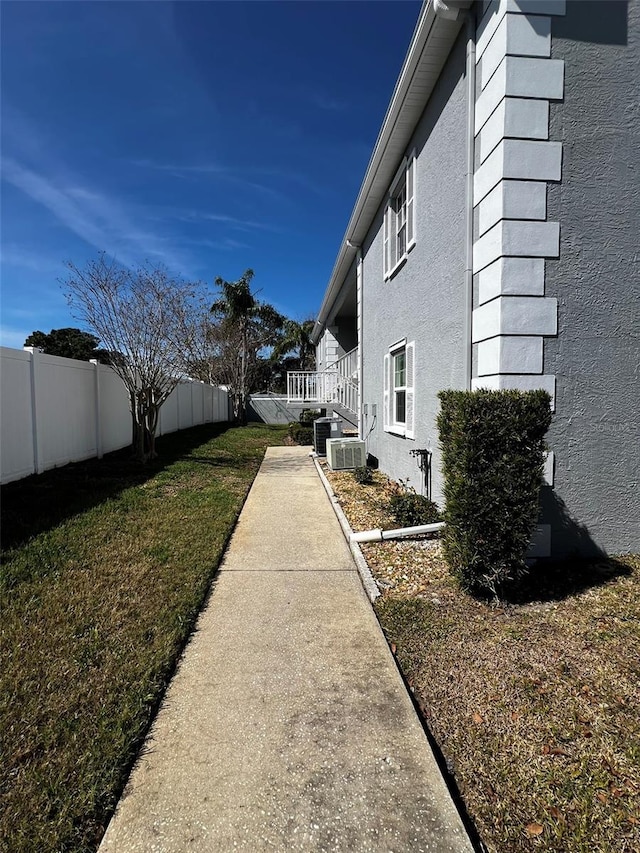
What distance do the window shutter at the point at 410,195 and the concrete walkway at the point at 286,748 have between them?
211 inches

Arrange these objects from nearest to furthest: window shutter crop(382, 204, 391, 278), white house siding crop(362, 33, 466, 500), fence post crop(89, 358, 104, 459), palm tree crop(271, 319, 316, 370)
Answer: white house siding crop(362, 33, 466, 500)
window shutter crop(382, 204, 391, 278)
fence post crop(89, 358, 104, 459)
palm tree crop(271, 319, 316, 370)

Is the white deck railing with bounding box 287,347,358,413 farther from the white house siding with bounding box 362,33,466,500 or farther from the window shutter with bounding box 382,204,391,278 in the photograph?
the white house siding with bounding box 362,33,466,500

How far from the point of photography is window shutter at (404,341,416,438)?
261 inches

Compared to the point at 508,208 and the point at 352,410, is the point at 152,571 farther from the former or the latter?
the point at 352,410

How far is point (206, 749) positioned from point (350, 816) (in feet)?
2.45

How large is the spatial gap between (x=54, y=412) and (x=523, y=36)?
8.25 m

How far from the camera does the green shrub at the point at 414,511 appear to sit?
5.36 meters

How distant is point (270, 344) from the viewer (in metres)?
36.2

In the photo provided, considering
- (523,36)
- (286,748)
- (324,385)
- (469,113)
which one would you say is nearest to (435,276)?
(469,113)

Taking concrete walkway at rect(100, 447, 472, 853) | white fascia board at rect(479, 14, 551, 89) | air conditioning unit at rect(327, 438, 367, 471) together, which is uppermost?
white fascia board at rect(479, 14, 551, 89)

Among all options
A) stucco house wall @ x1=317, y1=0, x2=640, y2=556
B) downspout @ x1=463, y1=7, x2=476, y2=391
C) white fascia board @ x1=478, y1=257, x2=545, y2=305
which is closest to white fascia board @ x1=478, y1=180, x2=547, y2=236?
stucco house wall @ x1=317, y1=0, x2=640, y2=556

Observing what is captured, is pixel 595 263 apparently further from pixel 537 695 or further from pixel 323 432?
pixel 323 432

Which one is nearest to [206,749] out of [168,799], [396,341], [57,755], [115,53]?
[168,799]

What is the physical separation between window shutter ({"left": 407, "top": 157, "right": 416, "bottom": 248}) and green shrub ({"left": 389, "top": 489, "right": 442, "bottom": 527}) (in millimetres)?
3673
